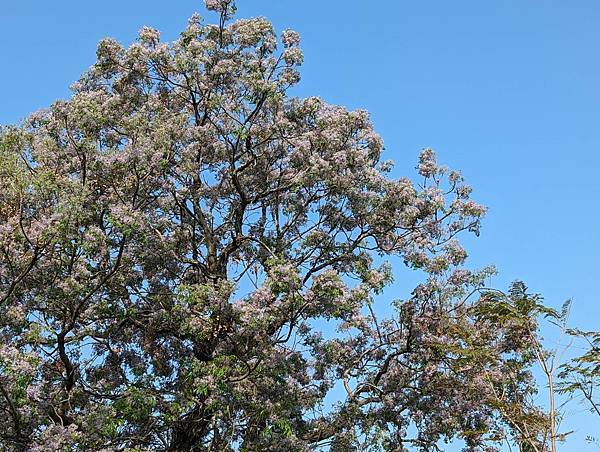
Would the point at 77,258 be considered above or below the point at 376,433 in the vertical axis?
above

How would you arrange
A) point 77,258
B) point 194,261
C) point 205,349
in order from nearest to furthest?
point 77,258 → point 205,349 → point 194,261

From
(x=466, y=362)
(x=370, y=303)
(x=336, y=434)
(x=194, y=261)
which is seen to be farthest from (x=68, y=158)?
(x=466, y=362)

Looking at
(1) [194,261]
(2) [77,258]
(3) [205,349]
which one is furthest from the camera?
(1) [194,261]

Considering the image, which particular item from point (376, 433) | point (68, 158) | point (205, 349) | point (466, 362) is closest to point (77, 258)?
point (68, 158)

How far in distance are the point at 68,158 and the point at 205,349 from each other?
4136mm

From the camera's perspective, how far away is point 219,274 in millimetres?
15977

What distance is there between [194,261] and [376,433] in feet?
15.7

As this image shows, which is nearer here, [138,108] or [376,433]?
[376,433]

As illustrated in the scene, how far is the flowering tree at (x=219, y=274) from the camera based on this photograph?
1312 cm

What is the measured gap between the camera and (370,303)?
15.0 metres

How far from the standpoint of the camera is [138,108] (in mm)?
15930

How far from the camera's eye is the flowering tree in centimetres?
1312

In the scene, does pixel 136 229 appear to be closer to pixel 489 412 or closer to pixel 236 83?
pixel 236 83

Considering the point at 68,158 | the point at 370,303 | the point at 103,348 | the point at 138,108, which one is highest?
the point at 138,108
